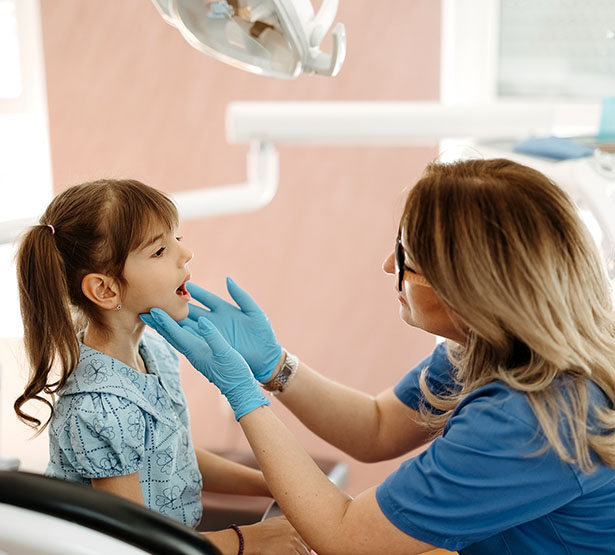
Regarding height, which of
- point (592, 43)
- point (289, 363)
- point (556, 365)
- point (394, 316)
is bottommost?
point (394, 316)

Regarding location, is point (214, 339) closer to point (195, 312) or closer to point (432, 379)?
point (195, 312)

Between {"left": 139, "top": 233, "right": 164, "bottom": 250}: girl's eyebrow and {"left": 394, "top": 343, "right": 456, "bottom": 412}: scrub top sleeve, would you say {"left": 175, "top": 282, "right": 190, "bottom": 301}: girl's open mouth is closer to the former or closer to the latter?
{"left": 139, "top": 233, "right": 164, "bottom": 250}: girl's eyebrow

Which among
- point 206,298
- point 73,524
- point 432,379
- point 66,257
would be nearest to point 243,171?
point 206,298

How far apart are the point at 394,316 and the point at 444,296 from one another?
165cm

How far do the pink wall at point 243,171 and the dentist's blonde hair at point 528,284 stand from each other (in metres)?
1.54

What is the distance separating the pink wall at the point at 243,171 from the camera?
2648 mm

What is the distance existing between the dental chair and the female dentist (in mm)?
413

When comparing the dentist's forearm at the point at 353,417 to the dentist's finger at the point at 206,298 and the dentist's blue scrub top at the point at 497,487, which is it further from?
the dentist's blue scrub top at the point at 497,487

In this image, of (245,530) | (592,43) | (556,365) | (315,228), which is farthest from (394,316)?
(556,365)

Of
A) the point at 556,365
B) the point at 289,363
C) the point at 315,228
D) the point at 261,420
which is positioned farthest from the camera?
the point at 315,228

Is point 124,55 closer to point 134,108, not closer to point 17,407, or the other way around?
point 134,108

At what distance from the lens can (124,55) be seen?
271 cm

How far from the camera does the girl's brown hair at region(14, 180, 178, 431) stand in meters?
1.16

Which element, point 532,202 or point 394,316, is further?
point 394,316
